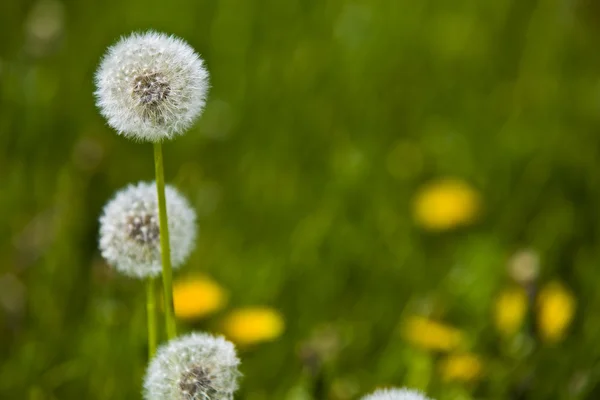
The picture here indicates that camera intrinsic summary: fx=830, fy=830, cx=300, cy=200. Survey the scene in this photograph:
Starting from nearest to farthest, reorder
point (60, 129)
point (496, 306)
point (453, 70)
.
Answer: point (496, 306), point (60, 129), point (453, 70)

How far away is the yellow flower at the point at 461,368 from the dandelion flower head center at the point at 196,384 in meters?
0.73

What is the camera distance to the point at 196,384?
99 cm

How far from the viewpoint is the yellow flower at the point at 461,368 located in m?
1.59

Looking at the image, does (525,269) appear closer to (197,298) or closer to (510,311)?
(510,311)

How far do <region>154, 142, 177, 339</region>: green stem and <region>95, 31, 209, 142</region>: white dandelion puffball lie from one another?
3 cm

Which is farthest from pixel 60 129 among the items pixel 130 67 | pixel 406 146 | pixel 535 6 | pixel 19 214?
pixel 535 6

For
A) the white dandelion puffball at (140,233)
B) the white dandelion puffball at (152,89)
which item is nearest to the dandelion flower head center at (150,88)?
the white dandelion puffball at (152,89)

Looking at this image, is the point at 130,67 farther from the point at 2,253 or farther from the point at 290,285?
the point at 2,253

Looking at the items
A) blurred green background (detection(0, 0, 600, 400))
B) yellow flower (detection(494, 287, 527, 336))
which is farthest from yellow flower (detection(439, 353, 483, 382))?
yellow flower (detection(494, 287, 527, 336))

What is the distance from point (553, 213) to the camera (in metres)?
2.36

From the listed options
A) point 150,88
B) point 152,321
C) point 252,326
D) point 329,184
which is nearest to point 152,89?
point 150,88

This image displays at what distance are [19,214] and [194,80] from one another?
138 cm

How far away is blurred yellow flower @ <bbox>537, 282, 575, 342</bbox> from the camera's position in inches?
67.3

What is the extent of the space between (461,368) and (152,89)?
894mm
